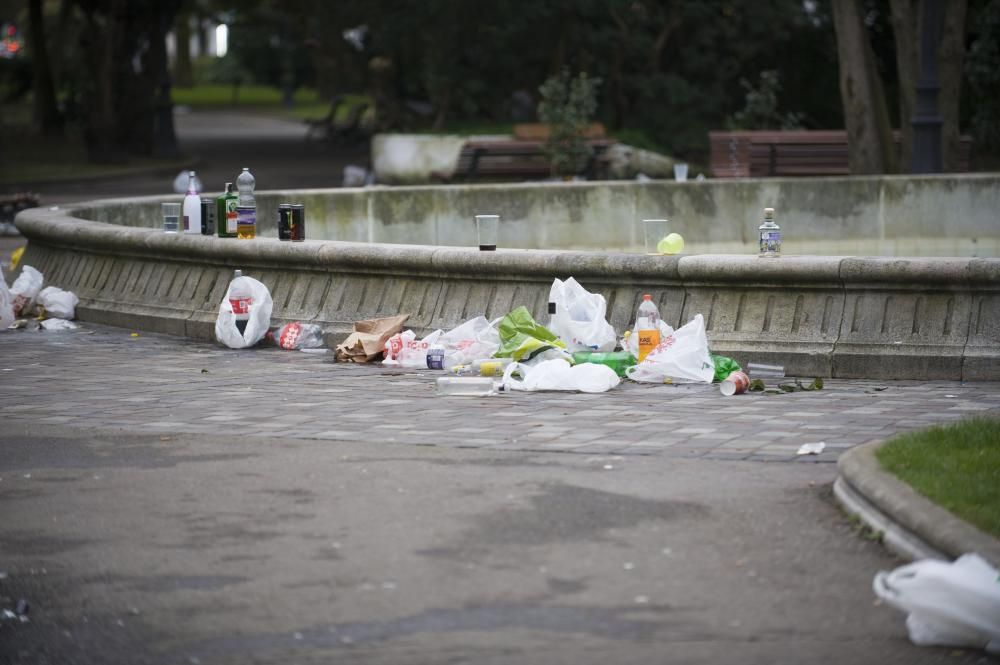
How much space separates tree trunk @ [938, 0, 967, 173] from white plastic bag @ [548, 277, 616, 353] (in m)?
14.4

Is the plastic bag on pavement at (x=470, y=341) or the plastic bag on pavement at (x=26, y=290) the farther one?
the plastic bag on pavement at (x=26, y=290)

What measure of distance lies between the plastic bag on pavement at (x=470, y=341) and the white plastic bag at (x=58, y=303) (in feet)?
13.8

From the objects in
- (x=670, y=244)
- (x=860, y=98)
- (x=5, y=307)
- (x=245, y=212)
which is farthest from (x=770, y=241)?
(x=860, y=98)

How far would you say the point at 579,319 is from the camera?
10938mm

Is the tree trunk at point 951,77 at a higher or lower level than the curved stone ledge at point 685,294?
higher

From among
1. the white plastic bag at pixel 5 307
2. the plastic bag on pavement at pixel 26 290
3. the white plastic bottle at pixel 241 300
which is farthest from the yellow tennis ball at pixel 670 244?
the plastic bag on pavement at pixel 26 290

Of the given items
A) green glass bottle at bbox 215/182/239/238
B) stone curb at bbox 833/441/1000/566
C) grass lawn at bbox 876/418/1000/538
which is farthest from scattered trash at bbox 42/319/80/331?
stone curb at bbox 833/441/1000/566

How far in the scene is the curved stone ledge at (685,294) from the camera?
409 inches

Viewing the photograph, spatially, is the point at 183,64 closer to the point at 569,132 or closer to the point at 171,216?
the point at 569,132

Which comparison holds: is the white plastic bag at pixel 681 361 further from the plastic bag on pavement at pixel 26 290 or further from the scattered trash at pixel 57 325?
the plastic bag on pavement at pixel 26 290

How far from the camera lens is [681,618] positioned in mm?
5500

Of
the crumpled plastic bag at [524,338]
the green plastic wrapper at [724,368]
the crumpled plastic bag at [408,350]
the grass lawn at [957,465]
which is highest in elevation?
the grass lawn at [957,465]

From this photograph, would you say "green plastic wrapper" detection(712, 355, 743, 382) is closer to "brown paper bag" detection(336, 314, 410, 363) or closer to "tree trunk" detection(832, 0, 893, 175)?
"brown paper bag" detection(336, 314, 410, 363)

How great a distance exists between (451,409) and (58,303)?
586cm
